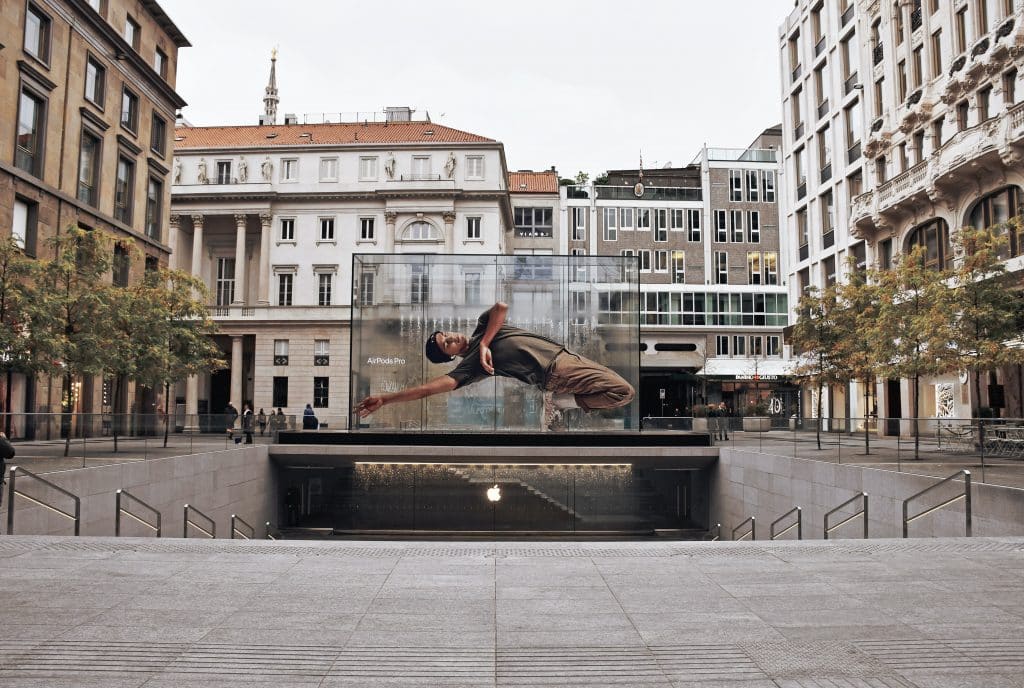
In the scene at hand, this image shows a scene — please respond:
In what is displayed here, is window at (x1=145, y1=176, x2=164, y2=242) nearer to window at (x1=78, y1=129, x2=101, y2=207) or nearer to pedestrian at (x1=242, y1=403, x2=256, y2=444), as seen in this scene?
window at (x1=78, y1=129, x2=101, y2=207)

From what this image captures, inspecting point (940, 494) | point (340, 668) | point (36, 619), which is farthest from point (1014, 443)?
point (36, 619)

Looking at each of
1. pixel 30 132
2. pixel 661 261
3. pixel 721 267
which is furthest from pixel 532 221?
pixel 30 132

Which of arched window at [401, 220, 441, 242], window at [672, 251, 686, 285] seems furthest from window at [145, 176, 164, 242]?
window at [672, 251, 686, 285]

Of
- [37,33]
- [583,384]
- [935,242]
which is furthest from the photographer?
[935,242]

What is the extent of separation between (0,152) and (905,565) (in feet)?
105

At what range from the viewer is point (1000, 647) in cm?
604

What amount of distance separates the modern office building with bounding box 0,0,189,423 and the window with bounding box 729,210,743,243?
4873 centimetres

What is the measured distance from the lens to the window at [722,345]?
226 feet

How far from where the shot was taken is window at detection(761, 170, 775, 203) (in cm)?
7488

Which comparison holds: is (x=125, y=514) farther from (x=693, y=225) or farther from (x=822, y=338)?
(x=693, y=225)

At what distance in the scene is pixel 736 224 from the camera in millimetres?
74250

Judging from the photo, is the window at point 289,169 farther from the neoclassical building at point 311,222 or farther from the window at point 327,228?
the window at point 327,228

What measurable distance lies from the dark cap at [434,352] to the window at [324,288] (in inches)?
1089

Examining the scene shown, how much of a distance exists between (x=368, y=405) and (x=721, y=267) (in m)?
48.5
